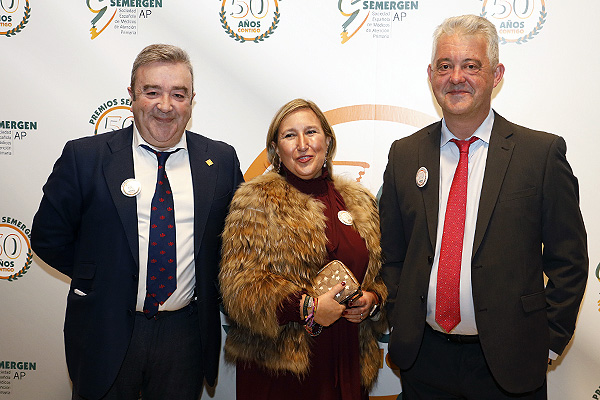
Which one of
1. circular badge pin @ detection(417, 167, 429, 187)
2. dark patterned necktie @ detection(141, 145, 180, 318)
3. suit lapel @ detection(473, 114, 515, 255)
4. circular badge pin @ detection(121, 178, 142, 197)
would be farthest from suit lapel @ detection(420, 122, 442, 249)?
circular badge pin @ detection(121, 178, 142, 197)

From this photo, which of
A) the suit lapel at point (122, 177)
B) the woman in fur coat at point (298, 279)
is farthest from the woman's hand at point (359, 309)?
the suit lapel at point (122, 177)

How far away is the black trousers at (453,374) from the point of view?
83.4 inches

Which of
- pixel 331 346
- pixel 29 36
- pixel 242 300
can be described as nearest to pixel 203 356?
pixel 242 300

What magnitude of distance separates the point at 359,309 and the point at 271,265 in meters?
0.46

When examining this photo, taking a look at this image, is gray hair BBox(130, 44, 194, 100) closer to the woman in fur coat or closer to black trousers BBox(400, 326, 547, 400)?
the woman in fur coat

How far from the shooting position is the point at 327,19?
3.22 m

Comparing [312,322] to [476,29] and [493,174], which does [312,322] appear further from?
[476,29]

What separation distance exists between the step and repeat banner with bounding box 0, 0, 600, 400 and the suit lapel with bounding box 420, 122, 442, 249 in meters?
0.94

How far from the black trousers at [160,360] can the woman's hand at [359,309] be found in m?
0.75

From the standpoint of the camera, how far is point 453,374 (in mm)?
2152

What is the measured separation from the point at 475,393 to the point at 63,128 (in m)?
2.90

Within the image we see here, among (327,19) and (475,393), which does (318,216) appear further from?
(327,19)

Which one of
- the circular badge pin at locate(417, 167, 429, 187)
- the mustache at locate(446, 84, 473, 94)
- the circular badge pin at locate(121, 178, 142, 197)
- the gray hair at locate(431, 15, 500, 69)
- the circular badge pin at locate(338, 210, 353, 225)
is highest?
the gray hair at locate(431, 15, 500, 69)

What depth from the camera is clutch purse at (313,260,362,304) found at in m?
2.24
